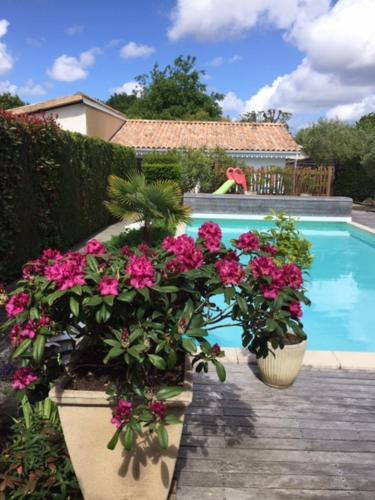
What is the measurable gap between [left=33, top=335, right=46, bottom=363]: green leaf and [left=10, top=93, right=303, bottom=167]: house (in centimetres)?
1999

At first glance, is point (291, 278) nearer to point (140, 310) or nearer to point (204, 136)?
point (140, 310)

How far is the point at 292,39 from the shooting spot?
720 inches

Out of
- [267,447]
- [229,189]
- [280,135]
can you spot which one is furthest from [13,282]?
[280,135]

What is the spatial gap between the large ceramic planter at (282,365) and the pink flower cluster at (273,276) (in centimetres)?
165

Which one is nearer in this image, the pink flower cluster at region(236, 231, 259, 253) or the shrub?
the pink flower cluster at region(236, 231, 259, 253)

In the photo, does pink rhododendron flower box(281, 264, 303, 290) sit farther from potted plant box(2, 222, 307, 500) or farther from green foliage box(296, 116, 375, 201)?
green foliage box(296, 116, 375, 201)

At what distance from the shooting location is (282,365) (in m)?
3.71

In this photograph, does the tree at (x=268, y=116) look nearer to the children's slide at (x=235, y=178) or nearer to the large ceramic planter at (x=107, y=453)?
the children's slide at (x=235, y=178)

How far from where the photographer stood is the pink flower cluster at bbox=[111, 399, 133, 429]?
1.94 meters

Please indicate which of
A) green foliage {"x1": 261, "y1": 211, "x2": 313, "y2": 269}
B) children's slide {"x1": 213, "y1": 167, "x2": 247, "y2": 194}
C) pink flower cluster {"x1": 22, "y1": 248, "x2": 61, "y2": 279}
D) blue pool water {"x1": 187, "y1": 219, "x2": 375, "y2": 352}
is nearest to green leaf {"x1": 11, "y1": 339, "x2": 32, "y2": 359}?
pink flower cluster {"x1": 22, "y1": 248, "x2": 61, "y2": 279}

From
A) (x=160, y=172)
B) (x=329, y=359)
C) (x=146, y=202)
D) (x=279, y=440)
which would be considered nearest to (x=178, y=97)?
(x=160, y=172)

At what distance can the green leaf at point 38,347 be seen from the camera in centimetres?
192

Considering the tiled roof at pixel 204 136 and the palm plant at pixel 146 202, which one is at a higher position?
the tiled roof at pixel 204 136

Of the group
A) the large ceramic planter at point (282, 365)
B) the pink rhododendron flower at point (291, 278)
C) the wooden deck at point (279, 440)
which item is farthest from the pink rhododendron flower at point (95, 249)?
the large ceramic planter at point (282, 365)
